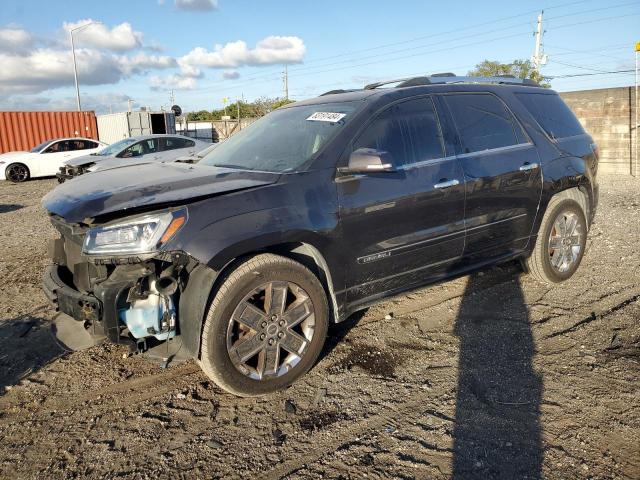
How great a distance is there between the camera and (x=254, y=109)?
5019cm

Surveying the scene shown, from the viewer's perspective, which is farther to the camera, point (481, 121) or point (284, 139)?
point (481, 121)

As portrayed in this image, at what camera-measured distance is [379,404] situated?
10.1 feet

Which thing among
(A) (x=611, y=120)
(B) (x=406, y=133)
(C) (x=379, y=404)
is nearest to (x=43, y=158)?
(B) (x=406, y=133)

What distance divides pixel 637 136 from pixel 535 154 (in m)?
10.9

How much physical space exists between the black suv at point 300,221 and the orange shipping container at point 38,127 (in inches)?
836

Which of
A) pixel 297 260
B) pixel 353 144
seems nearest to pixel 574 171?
pixel 353 144

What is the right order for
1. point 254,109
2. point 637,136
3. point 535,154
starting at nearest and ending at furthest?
point 535,154
point 637,136
point 254,109

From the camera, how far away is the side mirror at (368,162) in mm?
A: 3270

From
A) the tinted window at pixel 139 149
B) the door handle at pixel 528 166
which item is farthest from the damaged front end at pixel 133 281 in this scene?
the tinted window at pixel 139 149

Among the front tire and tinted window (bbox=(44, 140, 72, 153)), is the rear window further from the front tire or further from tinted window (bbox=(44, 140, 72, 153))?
tinted window (bbox=(44, 140, 72, 153))

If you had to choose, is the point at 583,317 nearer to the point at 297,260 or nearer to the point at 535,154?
the point at 535,154

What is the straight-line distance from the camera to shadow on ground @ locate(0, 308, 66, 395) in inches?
138

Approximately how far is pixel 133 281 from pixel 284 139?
167cm

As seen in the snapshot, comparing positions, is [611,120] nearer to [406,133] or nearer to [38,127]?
[406,133]
